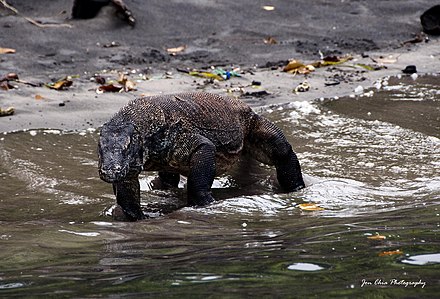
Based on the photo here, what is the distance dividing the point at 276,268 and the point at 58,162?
14.8ft

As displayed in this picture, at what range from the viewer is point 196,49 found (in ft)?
43.1

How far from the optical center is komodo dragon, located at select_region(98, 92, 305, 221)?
18.5 ft

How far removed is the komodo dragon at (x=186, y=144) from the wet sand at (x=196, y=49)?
9.29 ft

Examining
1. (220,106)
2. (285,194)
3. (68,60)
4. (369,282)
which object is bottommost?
(68,60)

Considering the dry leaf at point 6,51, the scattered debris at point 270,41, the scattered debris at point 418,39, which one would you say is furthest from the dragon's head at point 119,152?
the scattered debris at point 418,39

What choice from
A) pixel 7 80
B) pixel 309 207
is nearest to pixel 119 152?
pixel 309 207

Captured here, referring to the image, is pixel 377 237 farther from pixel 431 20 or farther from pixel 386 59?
pixel 431 20

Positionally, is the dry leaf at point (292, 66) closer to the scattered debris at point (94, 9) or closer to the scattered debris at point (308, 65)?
the scattered debris at point (308, 65)

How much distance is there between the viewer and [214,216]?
18.9 feet

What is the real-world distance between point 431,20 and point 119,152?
10.4m

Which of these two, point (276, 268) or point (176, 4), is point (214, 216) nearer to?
point (276, 268)

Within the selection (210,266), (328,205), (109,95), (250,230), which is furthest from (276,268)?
(109,95)

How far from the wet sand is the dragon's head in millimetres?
3491

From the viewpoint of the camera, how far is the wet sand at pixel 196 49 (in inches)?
404
